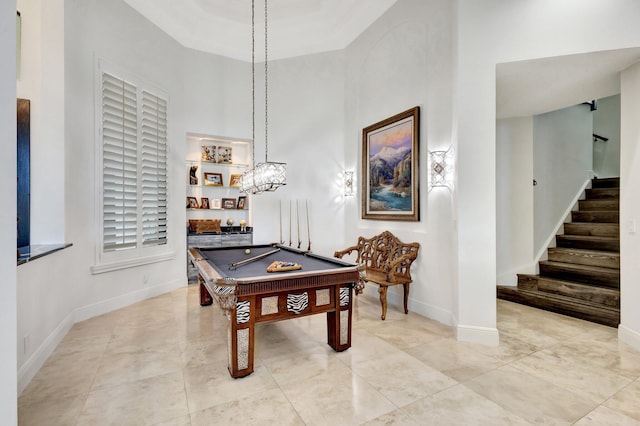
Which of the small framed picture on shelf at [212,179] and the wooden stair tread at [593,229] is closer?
the wooden stair tread at [593,229]

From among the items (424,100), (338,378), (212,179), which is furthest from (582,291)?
(212,179)

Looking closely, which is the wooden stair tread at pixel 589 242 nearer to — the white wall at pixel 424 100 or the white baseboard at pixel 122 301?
the white wall at pixel 424 100

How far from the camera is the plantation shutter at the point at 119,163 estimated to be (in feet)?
13.3

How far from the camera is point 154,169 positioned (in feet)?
15.8

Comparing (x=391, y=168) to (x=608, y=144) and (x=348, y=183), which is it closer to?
(x=348, y=183)

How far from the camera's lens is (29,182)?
10.2ft

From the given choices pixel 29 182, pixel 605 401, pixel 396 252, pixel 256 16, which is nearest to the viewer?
pixel 605 401

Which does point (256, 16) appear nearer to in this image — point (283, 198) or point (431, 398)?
point (283, 198)

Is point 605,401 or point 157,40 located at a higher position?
point 157,40

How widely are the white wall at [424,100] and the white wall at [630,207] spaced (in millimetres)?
1664

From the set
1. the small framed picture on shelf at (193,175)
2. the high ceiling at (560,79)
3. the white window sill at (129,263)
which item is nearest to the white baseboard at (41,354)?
the white window sill at (129,263)

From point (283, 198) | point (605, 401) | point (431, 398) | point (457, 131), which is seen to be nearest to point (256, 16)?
point (283, 198)

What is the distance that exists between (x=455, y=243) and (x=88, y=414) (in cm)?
351

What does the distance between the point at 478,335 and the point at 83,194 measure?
4853 millimetres
